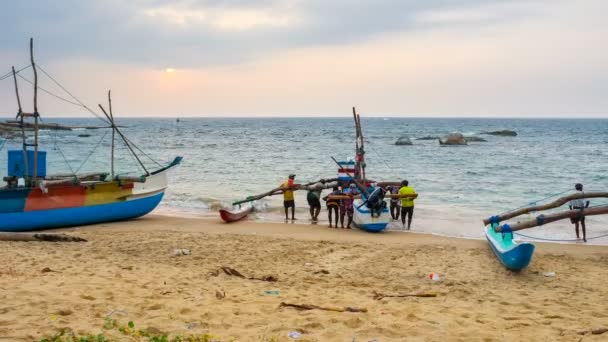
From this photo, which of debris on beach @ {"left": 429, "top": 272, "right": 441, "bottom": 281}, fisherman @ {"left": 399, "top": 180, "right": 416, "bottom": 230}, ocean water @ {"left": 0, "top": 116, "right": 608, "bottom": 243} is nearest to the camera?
debris on beach @ {"left": 429, "top": 272, "right": 441, "bottom": 281}

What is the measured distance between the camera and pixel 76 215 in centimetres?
1432

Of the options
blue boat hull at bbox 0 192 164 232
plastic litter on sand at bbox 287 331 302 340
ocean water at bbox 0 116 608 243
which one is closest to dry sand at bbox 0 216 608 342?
plastic litter on sand at bbox 287 331 302 340

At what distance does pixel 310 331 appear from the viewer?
19.1ft

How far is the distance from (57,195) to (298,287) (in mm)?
8736

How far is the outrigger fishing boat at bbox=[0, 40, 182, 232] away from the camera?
13297 millimetres

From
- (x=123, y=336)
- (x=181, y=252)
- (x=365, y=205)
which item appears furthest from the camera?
(x=365, y=205)

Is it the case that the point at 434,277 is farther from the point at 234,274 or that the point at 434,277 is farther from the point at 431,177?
the point at 431,177

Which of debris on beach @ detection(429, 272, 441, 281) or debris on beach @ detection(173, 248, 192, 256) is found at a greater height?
debris on beach @ detection(429, 272, 441, 281)

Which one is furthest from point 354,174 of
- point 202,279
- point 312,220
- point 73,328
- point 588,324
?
point 73,328

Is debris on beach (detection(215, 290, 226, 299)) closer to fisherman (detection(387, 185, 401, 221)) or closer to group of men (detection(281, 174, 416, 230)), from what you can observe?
group of men (detection(281, 174, 416, 230))

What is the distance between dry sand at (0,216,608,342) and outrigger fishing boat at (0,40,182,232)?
1.51 meters

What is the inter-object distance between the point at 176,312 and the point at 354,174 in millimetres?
11587

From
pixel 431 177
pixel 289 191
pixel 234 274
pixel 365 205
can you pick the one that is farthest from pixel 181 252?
pixel 431 177

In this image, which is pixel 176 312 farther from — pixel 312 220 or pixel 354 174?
pixel 354 174
